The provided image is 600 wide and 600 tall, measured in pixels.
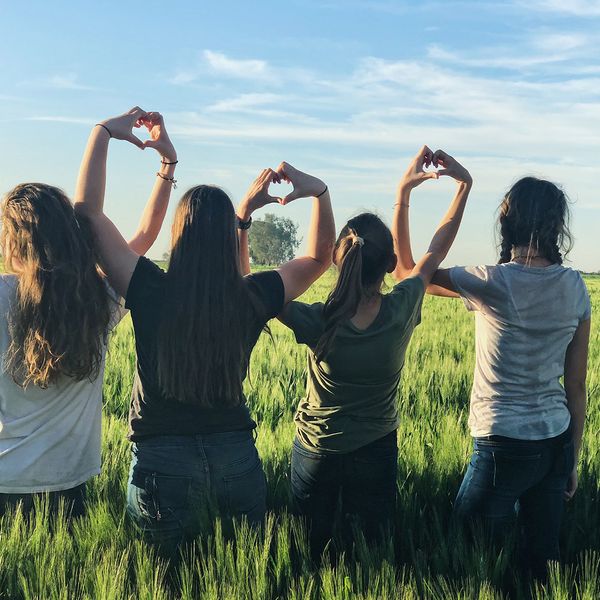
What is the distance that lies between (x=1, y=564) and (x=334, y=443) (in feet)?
3.67

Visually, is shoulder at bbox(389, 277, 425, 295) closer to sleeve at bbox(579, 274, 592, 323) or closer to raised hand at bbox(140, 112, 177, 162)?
sleeve at bbox(579, 274, 592, 323)

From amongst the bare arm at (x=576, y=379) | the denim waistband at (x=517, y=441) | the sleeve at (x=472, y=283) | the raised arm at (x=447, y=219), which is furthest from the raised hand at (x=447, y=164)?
the denim waistband at (x=517, y=441)

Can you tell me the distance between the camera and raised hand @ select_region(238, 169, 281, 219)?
8.52 feet

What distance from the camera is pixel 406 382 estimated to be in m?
6.07

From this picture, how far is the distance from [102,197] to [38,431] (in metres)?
0.83

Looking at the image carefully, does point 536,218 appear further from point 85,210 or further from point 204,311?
point 85,210

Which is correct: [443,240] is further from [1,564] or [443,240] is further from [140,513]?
[1,564]

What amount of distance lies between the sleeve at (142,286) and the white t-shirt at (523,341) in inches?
43.0

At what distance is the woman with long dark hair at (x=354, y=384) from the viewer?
240cm

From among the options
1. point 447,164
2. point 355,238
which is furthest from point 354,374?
point 447,164

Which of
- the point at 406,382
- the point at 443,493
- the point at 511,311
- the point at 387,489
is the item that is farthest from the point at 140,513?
the point at 406,382

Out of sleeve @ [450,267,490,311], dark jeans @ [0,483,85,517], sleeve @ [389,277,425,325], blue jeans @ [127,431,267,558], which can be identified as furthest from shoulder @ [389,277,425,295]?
dark jeans @ [0,483,85,517]

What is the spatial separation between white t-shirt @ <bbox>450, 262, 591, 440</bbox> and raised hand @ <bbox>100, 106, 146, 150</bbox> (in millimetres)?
1313

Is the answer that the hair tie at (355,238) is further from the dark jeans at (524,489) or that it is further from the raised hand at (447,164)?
the dark jeans at (524,489)
